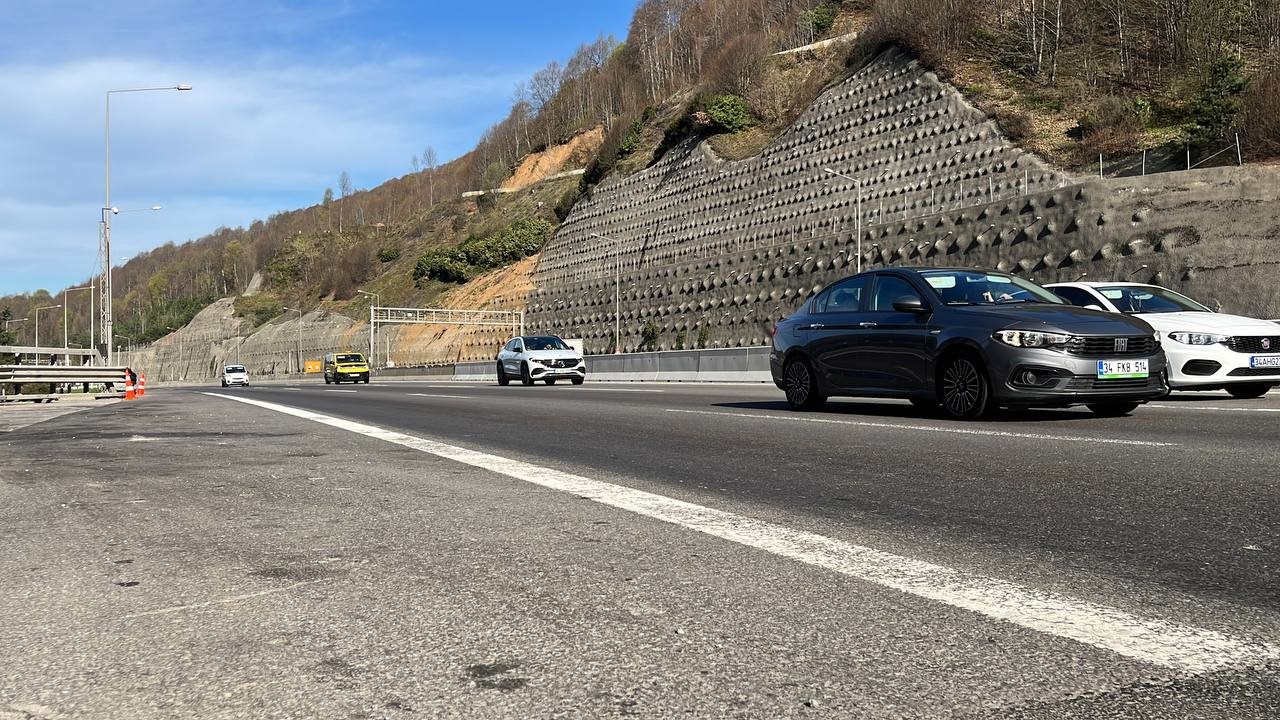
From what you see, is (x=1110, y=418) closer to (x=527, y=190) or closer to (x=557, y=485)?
(x=557, y=485)

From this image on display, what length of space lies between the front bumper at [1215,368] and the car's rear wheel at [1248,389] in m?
0.38

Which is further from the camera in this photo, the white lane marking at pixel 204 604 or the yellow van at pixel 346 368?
the yellow van at pixel 346 368

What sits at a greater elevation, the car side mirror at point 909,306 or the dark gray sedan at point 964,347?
the car side mirror at point 909,306

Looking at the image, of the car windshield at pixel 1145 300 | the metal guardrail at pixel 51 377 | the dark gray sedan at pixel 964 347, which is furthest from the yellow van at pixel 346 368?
the car windshield at pixel 1145 300

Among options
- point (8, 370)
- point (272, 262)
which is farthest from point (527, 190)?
point (8, 370)

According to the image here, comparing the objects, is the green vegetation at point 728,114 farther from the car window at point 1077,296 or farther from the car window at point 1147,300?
the car window at point 1147,300

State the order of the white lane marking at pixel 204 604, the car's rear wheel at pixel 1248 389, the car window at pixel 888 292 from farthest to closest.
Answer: the car's rear wheel at pixel 1248 389
the car window at pixel 888 292
the white lane marking at pixel 204 604

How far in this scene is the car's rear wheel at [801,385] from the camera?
465 inches

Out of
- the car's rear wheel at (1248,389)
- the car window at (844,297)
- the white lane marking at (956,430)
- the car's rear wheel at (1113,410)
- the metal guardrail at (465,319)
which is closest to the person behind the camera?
the white lane marking at (956,430)

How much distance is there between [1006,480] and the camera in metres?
5.69

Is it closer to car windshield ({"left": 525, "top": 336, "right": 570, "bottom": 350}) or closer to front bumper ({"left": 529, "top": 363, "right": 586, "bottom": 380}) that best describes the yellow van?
car windshield ({"left": 525, "top": 336, "right": 570, "bottom": 350})

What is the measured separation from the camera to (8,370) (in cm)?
2205

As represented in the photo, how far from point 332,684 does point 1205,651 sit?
2.21 meters

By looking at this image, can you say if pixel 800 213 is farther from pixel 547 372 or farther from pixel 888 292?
pixel 888 292
